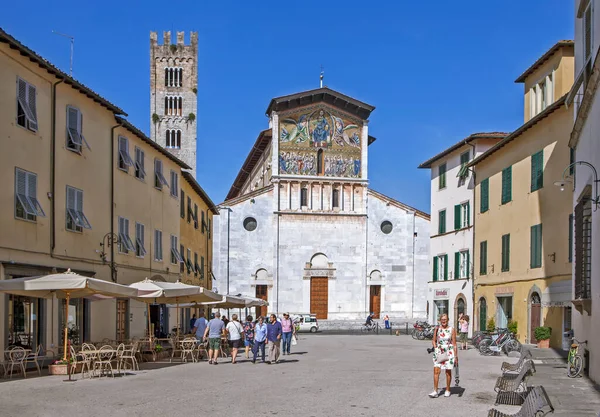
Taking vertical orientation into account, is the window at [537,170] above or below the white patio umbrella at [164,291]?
above

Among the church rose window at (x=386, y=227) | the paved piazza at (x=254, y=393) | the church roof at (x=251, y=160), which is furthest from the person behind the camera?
the church roof at (x=251, y=160)

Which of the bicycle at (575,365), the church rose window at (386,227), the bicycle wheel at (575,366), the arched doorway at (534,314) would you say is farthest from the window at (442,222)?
the bicycle wheel at (575,366)

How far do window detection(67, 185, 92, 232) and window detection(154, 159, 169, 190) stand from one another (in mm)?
7868

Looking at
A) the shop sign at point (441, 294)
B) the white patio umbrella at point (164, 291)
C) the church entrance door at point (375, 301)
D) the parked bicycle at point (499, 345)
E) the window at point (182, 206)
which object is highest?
the window at point (182, 206)

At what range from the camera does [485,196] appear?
37062 millimetres

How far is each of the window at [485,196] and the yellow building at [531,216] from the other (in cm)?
5

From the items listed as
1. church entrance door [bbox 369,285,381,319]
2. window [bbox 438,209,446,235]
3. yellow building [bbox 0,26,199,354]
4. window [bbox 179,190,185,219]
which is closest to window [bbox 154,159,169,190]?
yellow building [bbox 0,26,199,354]

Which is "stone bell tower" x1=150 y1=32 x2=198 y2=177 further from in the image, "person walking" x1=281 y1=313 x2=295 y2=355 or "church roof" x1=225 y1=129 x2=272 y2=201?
"person walking" x1=281 y1=313 x2=295 y2=355

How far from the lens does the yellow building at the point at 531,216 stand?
28031mm

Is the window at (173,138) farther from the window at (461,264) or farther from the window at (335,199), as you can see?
the window at (461,264)

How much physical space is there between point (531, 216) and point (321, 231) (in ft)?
114

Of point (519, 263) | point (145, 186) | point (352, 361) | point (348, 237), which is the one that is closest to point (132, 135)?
point (145, 186)

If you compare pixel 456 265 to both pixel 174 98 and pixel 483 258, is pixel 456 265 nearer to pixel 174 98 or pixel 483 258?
pixel 483 258

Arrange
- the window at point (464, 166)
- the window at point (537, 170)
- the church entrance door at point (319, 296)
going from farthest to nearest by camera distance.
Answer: the church entrance door at point (319, 296) < the window at point (464, 166) < the window at point (537, 170)
